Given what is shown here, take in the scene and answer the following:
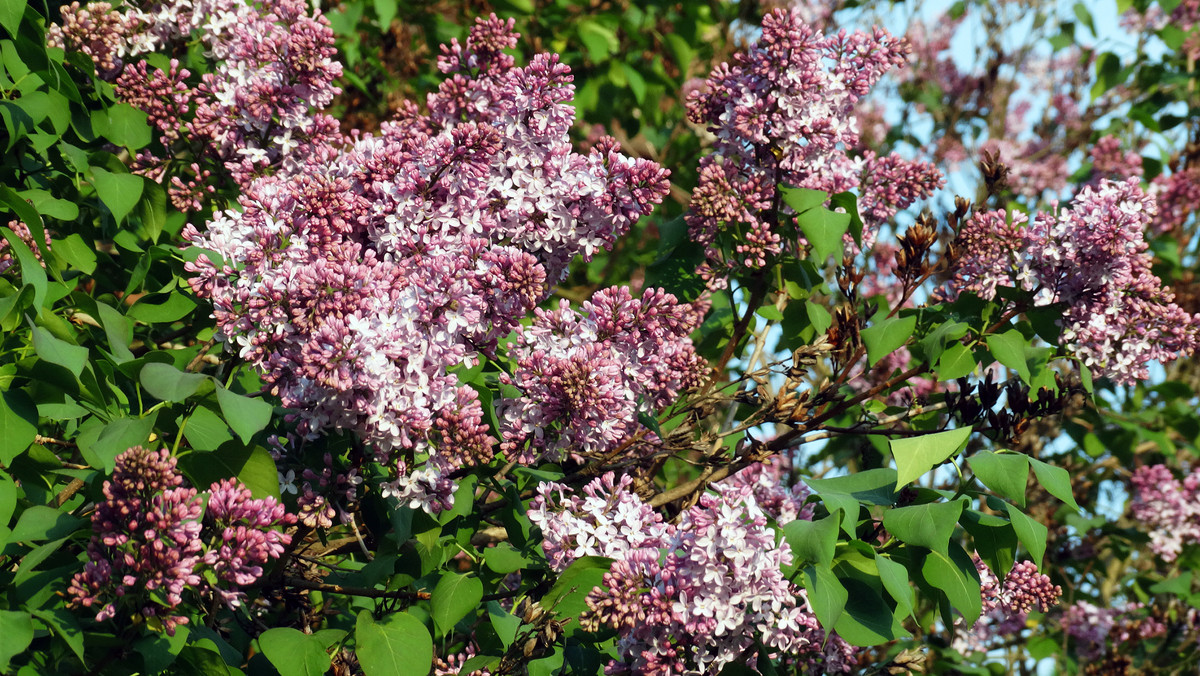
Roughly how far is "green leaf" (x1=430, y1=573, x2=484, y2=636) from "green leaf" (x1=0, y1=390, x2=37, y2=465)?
0.90m

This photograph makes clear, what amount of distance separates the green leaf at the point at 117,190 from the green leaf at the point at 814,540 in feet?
6.24

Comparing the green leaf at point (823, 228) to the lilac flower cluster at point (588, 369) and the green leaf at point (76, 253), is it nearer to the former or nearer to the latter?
the lilac flower cluster at point (588, 369)

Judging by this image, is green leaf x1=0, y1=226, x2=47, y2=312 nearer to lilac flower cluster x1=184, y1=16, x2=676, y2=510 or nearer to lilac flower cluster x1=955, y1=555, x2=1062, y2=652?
lilac flower cluster x1=184, y1=16, x2=676, y2=510

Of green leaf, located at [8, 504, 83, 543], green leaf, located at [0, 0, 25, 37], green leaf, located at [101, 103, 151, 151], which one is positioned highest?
green leaf, located at [101, 103, 151, 151]

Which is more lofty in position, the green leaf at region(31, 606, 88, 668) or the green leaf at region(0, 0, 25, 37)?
the green leaf at region(0, 0, 25, 37)

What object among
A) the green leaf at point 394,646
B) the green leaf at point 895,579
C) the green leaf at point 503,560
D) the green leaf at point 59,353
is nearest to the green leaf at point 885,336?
the green leaf at point 895,579

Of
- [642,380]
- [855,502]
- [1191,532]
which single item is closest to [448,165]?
[642,380]

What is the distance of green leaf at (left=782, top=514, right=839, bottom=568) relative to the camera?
84.4 inches

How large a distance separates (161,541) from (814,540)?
125 cm

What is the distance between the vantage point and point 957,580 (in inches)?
90.4

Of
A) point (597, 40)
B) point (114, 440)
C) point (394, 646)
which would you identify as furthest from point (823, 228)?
point (597, 40)

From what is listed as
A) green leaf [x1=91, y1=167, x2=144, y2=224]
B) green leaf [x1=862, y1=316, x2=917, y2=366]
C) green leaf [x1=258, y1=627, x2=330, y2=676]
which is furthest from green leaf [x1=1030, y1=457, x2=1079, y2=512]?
green leaf [x1=91, y1=167, x2=144, y2=224]

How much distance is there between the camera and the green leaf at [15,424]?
7.04 ft

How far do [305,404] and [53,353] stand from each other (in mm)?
493
